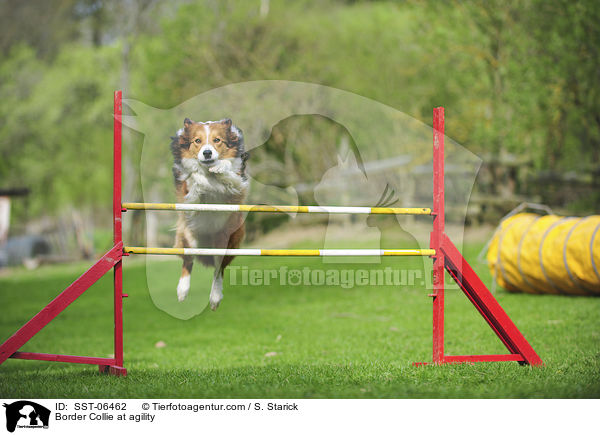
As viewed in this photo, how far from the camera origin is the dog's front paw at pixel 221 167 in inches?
149

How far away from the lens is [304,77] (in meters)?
17.3

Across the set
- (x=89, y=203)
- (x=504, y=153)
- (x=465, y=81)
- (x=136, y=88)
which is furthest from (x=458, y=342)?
(x=89, y=203)

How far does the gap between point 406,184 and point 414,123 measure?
56.8 inches

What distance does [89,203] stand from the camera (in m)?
34.9

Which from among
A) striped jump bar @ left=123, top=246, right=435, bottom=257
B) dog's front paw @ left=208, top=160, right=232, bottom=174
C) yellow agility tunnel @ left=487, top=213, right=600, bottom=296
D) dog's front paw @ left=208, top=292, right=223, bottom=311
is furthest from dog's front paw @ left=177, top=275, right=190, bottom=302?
yellow agility tunnel @ left=487, top=213, right=600, bottom=296

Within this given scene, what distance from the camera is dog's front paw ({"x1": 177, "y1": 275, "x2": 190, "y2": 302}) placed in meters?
3.96

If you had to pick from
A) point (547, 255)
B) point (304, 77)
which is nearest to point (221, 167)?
point (547, 255)

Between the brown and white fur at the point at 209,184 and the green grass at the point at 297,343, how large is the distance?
12 cm

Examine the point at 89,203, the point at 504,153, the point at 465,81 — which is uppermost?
the point at 465,81
